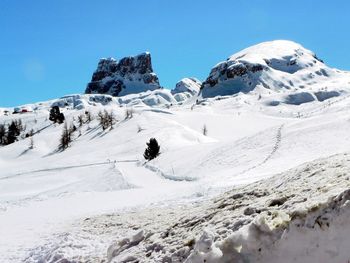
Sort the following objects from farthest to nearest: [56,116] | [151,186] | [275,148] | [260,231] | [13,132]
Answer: [56,116], [13,132], [275,148], [151,186], [260,231]

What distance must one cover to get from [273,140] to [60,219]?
27.9m

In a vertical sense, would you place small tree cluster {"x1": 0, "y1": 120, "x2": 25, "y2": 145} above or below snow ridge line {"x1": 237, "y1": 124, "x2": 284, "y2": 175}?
below

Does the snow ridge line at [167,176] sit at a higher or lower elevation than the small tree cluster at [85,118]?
lower

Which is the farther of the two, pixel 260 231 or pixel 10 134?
pixel 10 134

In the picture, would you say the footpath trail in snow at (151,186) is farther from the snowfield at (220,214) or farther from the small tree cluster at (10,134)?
the small tree cluster at (10,134)

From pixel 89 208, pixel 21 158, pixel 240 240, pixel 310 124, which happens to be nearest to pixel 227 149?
pixel 310 124

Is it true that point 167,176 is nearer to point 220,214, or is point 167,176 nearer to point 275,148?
point 275,148

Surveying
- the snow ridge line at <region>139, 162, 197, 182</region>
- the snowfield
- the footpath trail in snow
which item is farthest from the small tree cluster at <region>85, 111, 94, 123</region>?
the snowfield

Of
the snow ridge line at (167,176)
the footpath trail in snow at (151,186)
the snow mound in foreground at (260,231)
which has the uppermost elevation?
the snow mound in foreground at (260,231)

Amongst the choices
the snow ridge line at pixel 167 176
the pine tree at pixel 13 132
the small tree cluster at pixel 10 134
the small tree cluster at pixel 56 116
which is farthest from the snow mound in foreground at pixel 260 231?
the small tree cluster at pixel 56 116

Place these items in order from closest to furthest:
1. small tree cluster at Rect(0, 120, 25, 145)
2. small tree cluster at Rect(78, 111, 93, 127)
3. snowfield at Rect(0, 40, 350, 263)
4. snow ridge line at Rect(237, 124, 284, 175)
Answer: snowfield at Rect(0, 40, 350, 263), snow ridge line at Rect(237, 124, 284, 175), small tree cluster at Rect(78, 111, 93, 127), small tree cluster at Rect(0, 120, 25, 145)

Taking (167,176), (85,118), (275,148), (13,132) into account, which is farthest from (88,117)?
(275,148)

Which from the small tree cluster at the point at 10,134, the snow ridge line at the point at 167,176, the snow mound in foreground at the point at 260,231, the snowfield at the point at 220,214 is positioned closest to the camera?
the snow mound in foreground at the point at 260,231

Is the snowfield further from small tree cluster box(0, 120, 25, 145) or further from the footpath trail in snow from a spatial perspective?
small tree cluster box(0, 120, 25, 145)
